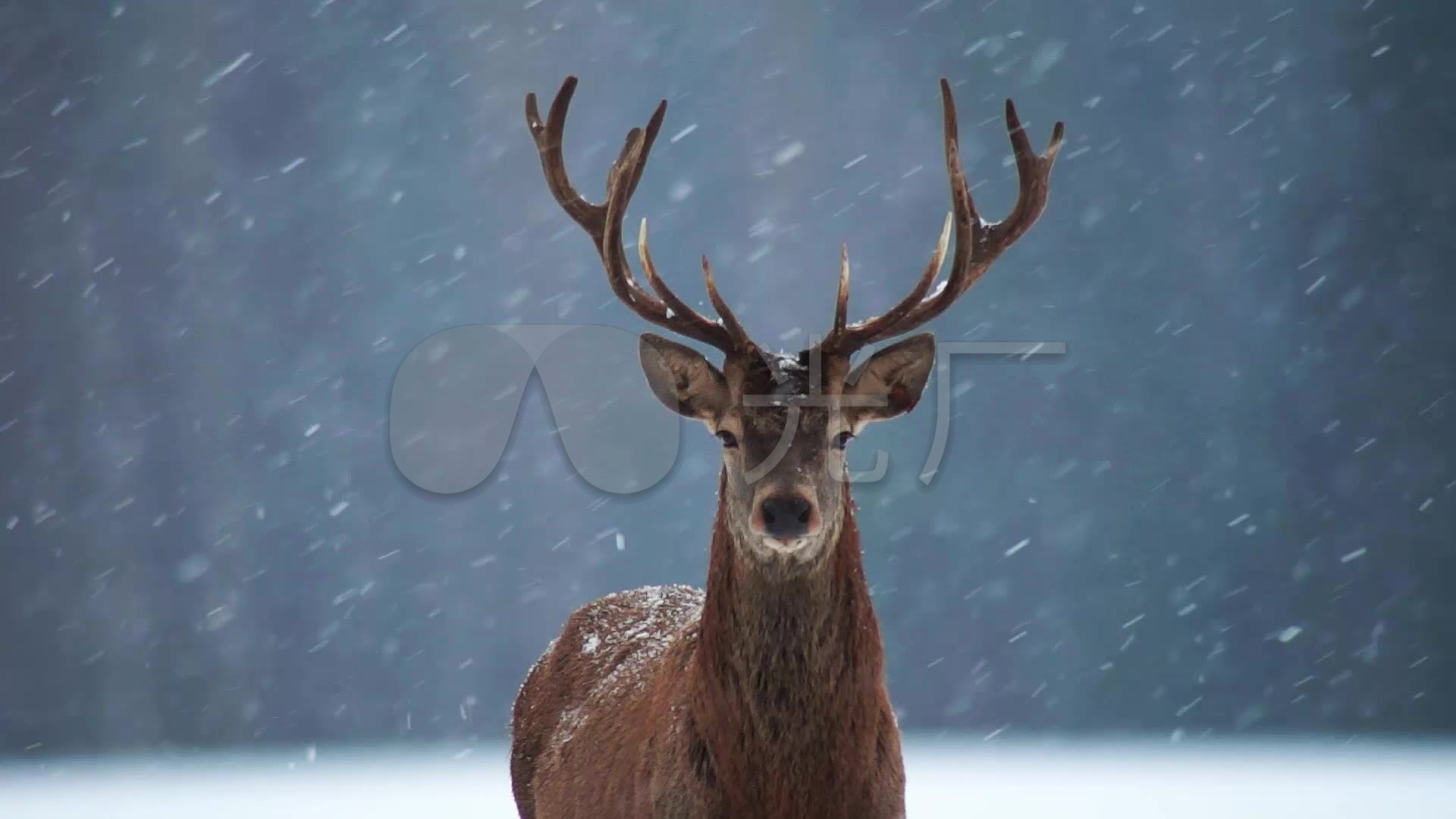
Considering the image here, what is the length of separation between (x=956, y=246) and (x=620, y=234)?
32.3 inches

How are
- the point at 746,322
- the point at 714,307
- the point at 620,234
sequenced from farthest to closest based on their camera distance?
the point at 746,322, the point at 620,234, the point at 714,307

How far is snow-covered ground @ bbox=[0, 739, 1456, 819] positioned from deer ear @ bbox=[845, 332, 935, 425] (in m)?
3.04

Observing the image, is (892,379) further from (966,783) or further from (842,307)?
(966,783)

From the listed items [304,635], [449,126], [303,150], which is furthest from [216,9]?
[304,635]

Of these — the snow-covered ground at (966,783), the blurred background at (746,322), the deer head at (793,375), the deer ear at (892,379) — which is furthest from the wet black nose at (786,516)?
the blurred background at (746,322)

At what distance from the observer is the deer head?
295cm

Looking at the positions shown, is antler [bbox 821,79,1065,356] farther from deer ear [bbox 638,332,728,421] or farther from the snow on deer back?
the snow on deer back

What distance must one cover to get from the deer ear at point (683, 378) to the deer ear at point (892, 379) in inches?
11.8

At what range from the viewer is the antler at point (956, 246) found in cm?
326

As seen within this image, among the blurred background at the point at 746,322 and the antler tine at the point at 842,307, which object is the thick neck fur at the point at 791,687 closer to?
the antler tine at the point at 842,307

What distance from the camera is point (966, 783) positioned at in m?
6.75

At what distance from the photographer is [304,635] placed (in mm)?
8328

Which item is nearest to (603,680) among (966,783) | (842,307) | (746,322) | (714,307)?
(714,307)

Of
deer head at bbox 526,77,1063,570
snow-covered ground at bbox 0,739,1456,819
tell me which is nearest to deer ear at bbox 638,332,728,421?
deer head at bbox 526,77,1063,570
